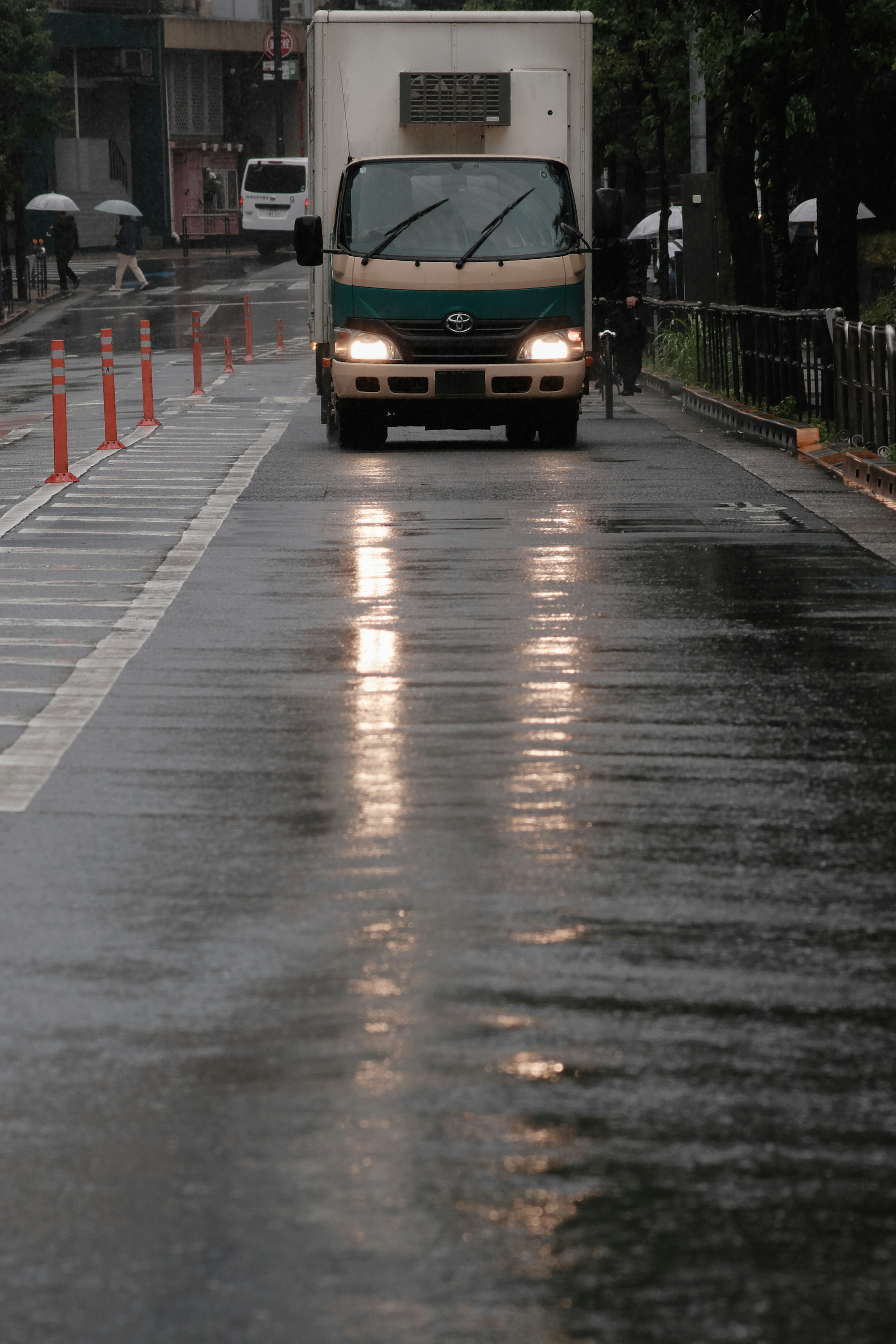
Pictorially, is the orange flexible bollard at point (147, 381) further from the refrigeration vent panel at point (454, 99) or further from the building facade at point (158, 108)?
the building facade at point (158, 108)

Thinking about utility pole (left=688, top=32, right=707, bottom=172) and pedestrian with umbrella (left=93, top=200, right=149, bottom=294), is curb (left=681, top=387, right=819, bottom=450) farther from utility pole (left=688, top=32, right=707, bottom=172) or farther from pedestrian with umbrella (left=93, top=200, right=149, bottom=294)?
pedestrian with umbrella (left=93, top=200, right=149, bottom=294)

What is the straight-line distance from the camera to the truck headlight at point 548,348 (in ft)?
66.7

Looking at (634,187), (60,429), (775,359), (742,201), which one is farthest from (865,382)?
(634,187)

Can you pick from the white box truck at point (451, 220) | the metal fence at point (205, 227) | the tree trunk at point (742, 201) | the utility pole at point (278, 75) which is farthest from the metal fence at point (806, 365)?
the metal fence at point (205, 227)

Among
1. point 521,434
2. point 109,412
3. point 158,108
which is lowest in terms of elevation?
point 521,434

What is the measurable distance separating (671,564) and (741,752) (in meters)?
5.12

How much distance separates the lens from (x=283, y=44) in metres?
80.1

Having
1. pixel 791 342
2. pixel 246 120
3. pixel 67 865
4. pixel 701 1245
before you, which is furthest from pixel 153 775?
pixel 246 120

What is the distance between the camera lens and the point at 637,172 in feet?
147

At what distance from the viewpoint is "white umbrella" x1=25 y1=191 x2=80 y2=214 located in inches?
2426

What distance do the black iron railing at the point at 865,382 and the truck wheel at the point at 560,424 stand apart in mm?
Result: 2280

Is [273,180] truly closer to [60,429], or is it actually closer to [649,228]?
[649,228]

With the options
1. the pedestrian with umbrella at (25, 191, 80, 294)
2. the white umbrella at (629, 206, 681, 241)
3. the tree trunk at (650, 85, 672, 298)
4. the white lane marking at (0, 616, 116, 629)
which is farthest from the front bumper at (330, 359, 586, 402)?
the pedestrian with umbrella at (25, 191, 80, 294)

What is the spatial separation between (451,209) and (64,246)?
4043 centimetres
